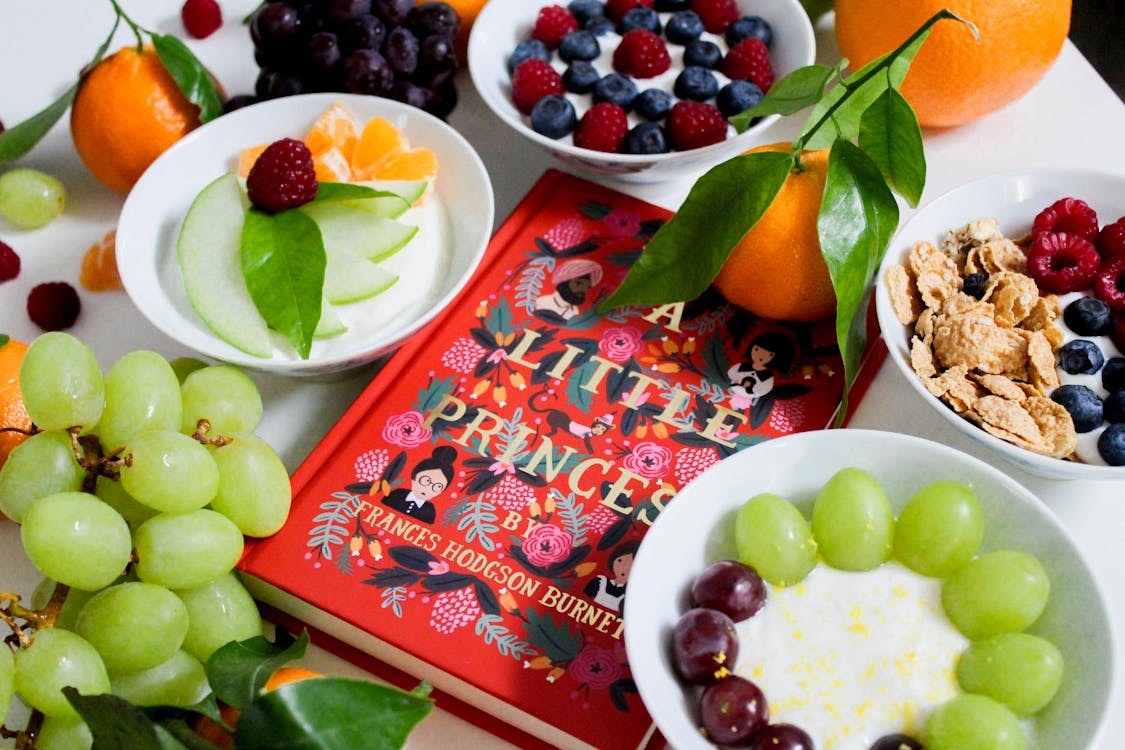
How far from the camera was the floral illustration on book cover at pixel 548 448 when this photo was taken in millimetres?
878

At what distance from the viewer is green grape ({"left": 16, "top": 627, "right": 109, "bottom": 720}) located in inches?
28.5

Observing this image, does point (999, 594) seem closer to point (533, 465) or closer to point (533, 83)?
point (533, 465)

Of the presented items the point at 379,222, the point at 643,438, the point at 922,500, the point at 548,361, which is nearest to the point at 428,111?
the point at 379,222

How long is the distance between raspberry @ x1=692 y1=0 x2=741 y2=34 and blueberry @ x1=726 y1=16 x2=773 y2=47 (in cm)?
1

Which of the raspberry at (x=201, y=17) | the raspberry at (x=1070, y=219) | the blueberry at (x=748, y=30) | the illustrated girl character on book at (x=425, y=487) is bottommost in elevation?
the illustrated girl character on book at (x=425, y=487)

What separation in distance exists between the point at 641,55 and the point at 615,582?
59 cm

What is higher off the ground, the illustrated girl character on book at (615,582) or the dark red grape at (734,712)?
the dark red grape at (734,712)

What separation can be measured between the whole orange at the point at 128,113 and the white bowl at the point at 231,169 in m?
0.07

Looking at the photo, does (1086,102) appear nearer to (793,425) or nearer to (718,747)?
(793,425)

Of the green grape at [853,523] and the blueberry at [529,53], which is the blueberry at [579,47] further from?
the green grape at [853,523]

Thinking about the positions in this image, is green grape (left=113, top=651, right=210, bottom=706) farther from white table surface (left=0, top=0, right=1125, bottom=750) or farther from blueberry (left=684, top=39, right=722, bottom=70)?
blueberry (left=684, top=39, right=722, bottom=70)

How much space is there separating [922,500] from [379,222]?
59 cm

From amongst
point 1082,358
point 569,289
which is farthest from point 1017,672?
point 569,289

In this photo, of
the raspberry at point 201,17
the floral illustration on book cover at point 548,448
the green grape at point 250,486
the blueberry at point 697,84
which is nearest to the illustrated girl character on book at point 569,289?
the floral illustration on book cover at point 548,448
